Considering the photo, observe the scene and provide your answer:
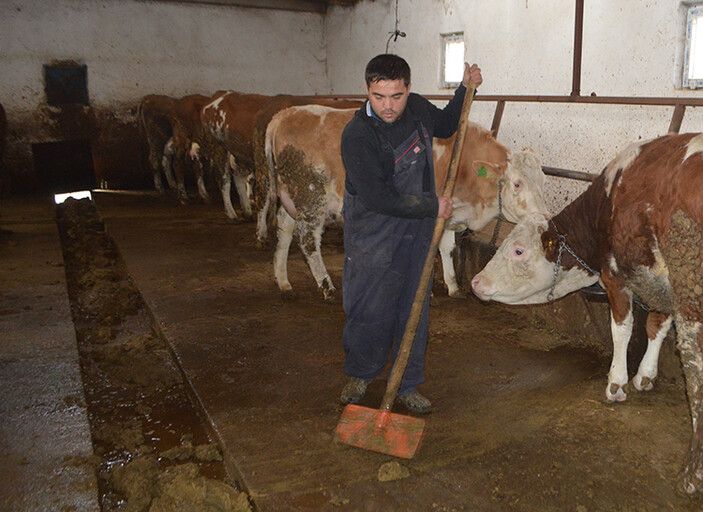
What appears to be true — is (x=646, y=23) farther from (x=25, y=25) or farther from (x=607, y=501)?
(x=25, y=25)

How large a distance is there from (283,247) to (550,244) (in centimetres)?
269

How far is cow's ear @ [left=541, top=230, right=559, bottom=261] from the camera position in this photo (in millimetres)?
3703

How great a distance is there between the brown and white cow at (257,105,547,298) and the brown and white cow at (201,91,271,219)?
332cm

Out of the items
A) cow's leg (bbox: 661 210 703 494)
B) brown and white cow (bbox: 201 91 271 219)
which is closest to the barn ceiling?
brown and white cow (bbox: 201 91 271 219)

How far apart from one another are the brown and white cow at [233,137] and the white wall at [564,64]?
241 centimetres

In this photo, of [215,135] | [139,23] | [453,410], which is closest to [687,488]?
[453,410]

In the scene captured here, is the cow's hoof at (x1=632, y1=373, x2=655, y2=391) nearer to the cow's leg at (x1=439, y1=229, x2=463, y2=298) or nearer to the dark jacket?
the dark jacket

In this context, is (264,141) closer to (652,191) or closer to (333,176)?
(333,176)

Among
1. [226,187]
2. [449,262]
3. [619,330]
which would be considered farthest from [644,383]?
[226,187]

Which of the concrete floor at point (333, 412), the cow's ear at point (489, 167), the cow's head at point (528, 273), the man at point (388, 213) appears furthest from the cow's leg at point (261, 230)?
the man at point (388, 213)

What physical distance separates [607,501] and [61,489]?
229 centimetres

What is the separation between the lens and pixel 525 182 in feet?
16.9

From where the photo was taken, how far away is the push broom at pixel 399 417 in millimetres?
2967

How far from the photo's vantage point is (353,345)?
135 inches
